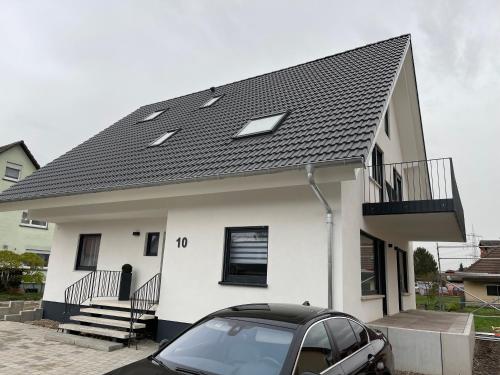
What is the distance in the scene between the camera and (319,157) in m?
6.22

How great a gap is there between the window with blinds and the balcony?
2.53 m

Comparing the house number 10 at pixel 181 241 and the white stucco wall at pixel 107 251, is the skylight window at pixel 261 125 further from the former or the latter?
the white stucco wall at pixel 107 251

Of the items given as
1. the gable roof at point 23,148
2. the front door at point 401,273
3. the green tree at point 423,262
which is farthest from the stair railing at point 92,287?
the green tree at point 423,262

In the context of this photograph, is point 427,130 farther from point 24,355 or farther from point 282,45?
point 24,355

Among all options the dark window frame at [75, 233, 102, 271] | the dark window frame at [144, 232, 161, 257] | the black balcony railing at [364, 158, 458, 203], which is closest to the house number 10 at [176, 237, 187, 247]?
the dark window frame at [144, 232, 161, 257]

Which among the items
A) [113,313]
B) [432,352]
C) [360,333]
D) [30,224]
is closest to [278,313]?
[360,333]

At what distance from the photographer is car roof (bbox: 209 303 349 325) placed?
3.42 meters

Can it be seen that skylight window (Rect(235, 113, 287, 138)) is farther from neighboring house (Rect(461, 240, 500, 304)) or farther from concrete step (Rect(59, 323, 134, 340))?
neighboring house (Rect(461, 240, 500, 304))

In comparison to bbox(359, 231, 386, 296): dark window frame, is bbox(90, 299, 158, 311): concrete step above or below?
below

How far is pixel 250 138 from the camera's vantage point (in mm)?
8234

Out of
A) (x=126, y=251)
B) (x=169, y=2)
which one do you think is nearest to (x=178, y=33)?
(x=169, y=2)

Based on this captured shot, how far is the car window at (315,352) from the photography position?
2.98 metres

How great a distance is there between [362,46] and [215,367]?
10996 mm

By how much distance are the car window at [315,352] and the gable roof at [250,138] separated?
3120mm
